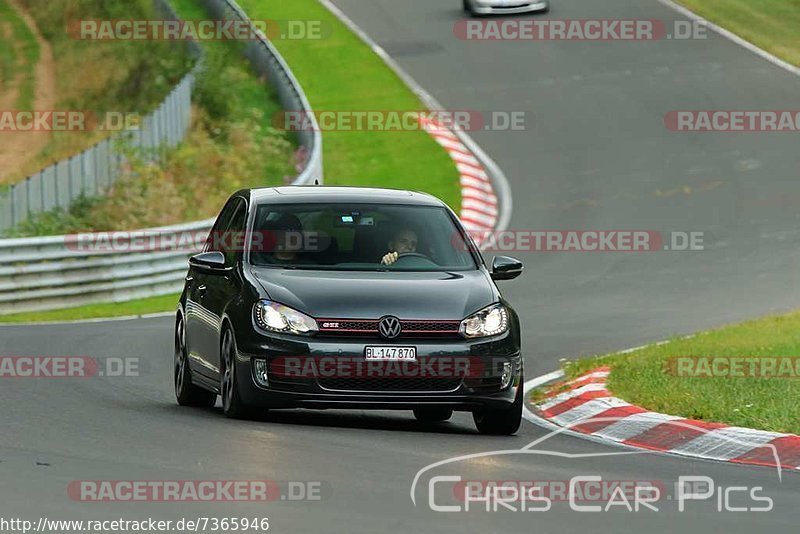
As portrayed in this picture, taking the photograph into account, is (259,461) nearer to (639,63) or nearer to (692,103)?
(692,103)

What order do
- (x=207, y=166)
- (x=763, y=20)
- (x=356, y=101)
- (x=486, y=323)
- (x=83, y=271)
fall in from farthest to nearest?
1. (x=763, y=20)
2. (x=356, y=101)
3. (x=207, y=166)
4. (x=83, y=271)
5. (x=486, y=323)

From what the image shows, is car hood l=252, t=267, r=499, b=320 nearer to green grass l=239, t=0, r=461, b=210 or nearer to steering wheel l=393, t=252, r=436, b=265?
steering wheel l=393, t=252, r=436, b=265

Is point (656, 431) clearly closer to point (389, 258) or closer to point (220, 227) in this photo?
point (389, 258)

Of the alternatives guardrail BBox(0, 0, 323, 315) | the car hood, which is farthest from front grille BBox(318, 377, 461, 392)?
guardrail BBox(0, 0, 323, 315)

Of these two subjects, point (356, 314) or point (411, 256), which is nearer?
point (356, 314)

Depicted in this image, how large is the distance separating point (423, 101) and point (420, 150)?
3.40 m

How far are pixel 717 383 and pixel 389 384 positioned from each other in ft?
10.4

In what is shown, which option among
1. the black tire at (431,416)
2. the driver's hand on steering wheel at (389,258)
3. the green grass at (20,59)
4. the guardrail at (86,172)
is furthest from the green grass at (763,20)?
the driver's hand on steering wheel at (389,258)

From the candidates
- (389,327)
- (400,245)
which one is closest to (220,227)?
(400,245)

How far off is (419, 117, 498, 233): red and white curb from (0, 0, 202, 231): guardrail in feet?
16.5

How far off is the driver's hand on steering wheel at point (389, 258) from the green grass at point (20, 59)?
101 ft

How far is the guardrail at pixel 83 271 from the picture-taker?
22344mm

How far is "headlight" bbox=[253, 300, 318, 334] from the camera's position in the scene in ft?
37.4

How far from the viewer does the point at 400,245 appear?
12.4 m
